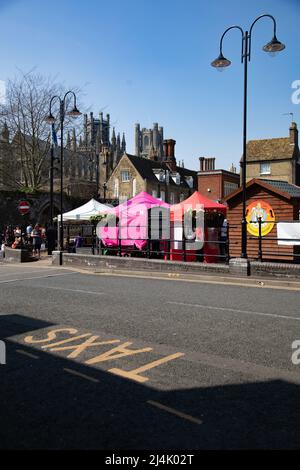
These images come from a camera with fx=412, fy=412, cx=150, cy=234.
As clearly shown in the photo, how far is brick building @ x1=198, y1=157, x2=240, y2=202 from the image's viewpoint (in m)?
51.1

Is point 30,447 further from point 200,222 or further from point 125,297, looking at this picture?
point 200,222

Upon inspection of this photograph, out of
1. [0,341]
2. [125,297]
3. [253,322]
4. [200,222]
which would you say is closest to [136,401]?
[0,341]

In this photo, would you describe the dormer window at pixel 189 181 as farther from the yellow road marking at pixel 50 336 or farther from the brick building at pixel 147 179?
the yellow road marking at pixel 50 336

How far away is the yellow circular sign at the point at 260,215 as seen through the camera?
15.8 m

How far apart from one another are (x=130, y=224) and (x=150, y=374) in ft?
47.7

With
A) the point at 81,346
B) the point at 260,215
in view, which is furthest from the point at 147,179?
the point at 81,346

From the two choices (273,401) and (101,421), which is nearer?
(101,421)

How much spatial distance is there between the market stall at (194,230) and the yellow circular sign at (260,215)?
169 cm

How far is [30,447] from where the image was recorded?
3275mm

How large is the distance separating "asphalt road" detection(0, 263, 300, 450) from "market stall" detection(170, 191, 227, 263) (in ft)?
25.0

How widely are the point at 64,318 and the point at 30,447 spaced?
464 cm

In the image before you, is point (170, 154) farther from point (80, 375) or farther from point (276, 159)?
point (80, 375)

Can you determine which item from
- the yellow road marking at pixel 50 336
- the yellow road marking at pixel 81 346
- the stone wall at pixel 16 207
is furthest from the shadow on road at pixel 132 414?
the stone wall at pixel 16 207

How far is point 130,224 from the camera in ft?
63.1
